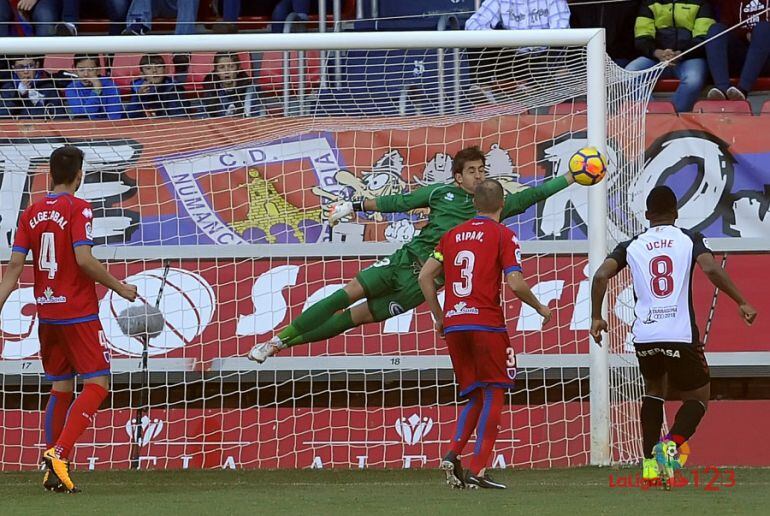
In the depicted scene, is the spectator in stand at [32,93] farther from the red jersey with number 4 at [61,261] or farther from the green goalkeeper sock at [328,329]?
the green goalkeeper sock at [328,329]

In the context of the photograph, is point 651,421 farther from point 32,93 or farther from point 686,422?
point 32,93

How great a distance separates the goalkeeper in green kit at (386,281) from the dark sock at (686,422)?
1.81 meters

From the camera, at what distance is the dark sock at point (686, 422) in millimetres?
6938

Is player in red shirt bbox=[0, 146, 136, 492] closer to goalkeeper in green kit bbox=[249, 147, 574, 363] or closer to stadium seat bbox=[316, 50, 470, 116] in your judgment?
goalkeeper in green kit bbox=[249, 147, 574, 363]

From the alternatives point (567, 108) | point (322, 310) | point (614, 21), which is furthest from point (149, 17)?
point (322, 310)

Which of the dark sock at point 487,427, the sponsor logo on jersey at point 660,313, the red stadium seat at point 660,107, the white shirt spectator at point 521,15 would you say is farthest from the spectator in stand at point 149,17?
the sponsor logo on jersey at point 660,313

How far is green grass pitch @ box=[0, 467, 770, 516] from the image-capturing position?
6234 millimetres

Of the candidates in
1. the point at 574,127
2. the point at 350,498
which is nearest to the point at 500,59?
the point at 574,127

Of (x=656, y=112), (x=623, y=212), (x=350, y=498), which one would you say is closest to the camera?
(x=350, y=498)

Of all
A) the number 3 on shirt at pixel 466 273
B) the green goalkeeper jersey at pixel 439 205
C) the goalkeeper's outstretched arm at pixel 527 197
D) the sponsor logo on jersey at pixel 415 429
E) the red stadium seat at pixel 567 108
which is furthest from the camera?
the red stadium seat at pixel 567 108

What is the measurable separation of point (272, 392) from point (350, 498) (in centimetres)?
313

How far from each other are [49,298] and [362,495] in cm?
208

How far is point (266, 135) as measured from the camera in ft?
31.6

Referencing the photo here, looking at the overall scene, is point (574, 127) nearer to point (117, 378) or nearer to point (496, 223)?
point (496, 223)
